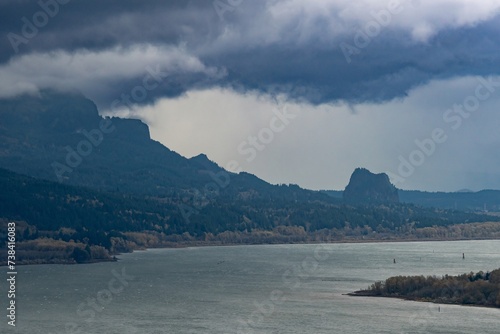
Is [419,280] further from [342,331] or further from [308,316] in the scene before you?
[342,331]

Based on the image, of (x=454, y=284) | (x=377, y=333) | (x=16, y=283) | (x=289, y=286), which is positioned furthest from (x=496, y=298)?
(x=16, y=283)

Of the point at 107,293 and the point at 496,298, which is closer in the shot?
the point at 496,298

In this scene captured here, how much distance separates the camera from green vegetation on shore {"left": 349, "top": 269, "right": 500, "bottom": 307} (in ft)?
455

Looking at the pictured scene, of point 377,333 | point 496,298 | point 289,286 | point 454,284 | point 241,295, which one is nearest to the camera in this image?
point 377,333

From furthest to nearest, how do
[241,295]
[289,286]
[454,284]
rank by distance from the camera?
[289,286] → [241,295] → [454,284]

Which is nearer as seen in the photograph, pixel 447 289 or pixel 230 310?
pixel 230 310

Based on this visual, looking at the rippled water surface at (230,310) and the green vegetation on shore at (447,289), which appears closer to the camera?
the rippled water surface at (230,310)

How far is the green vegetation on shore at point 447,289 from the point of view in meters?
139

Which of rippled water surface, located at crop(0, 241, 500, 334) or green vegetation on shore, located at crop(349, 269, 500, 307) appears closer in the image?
rippled water surface, located at crop(0, 241, 500, 334)

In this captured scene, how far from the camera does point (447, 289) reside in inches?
5733

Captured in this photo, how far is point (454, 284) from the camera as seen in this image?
484 ft

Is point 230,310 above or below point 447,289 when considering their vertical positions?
below

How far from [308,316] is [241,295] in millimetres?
32776

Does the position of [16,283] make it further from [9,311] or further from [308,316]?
[308,316]
